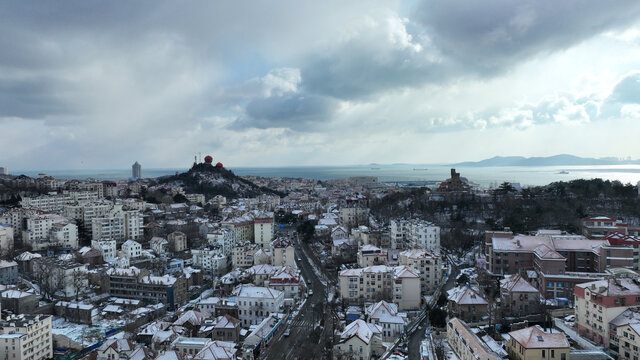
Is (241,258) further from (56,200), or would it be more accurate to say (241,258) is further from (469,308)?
(56,200)

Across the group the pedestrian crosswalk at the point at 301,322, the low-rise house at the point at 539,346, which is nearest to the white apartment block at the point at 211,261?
the pedestrian crosswalk at the point at 301,322

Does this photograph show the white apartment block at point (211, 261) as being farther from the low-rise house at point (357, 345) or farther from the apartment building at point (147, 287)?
the low-rise house at point (357, 345)

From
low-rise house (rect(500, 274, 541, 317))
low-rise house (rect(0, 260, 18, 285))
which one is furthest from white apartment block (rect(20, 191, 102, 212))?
low-rise house (rect(500, 274, 541, 317))

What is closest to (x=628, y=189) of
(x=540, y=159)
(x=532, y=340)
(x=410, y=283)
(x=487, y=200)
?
(x=487, y=200)

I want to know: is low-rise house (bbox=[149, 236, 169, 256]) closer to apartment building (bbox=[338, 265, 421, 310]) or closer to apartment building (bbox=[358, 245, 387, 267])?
apartment building (bbox=[358, 245, 387, 267])

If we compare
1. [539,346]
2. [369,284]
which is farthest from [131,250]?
[539,346]

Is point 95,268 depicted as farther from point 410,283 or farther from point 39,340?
point 410,283
